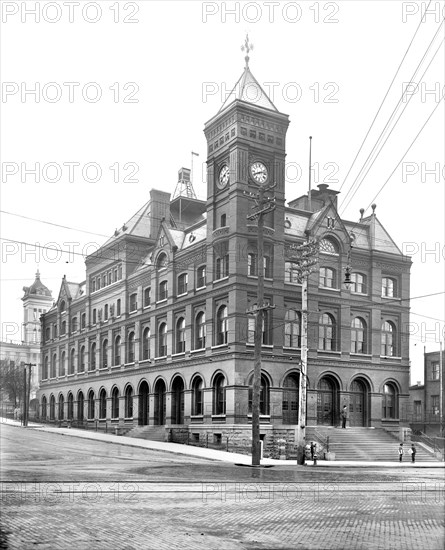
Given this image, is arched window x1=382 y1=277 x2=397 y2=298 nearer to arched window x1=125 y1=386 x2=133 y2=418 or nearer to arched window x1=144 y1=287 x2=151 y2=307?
arched window x1=144 y1=287 x2=151 y2=307

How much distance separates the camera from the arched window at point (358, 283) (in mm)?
47356

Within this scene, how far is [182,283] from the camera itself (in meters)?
47.6

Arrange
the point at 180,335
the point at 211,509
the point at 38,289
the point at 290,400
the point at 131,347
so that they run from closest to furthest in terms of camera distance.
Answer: the point at 211,509 → the point at 290,400 → the point at 180,335 → the point at 131,347 → the point at 38,289

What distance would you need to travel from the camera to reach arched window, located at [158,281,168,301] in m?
49.8

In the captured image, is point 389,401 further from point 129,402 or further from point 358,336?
point 129,402

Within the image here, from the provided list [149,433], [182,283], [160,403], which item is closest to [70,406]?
[160,403]

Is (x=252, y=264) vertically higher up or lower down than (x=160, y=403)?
higher up

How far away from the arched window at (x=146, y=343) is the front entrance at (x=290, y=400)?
1294 cm

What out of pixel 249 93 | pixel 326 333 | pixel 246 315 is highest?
pixel 249 93

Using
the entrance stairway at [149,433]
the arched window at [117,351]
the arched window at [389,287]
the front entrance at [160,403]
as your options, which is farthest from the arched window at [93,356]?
the arched window at [389,287]

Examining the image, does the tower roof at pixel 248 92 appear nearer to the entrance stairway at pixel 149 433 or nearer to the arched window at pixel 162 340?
the arched window at pixel 162 340

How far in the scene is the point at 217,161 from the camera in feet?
146

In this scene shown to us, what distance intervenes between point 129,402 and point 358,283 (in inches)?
798

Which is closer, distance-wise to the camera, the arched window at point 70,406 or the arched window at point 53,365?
the arched window at point 70,406
